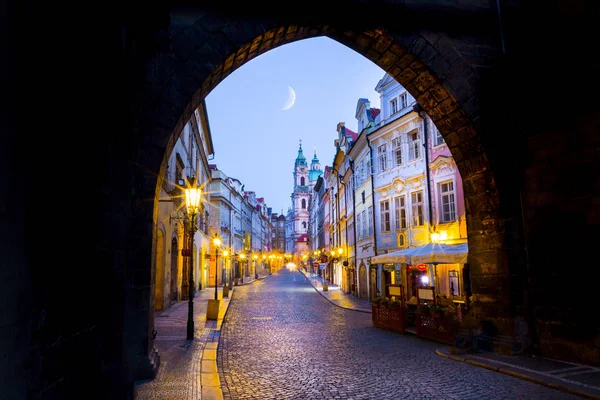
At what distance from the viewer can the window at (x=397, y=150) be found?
77.2 feet

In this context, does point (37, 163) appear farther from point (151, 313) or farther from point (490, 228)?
point (490, 228)

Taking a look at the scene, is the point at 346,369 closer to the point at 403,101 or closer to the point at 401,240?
the point at 401,240

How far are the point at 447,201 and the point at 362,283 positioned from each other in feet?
32.9

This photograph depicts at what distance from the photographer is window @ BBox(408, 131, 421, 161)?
21797 millimetres

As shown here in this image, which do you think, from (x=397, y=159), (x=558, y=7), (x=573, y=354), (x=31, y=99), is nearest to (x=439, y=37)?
(x=558, y=7)

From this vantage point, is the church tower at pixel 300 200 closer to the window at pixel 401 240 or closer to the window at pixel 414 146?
the window at pixel 401 240

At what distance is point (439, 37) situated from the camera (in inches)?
401

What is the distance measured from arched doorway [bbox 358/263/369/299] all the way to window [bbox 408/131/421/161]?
8925 mm

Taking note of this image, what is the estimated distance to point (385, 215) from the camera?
977 inches

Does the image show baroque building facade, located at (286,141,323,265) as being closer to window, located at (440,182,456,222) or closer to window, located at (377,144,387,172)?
window, located at (377,144,387,172)

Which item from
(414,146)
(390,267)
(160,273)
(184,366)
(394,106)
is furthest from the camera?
(394,106)

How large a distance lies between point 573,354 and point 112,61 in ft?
31.1

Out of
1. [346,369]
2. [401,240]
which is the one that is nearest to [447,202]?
[401,240]

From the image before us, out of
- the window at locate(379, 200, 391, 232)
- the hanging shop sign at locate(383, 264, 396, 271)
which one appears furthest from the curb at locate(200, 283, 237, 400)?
the window at locate(379, 200, 391, 232)
